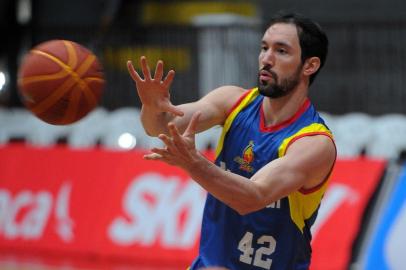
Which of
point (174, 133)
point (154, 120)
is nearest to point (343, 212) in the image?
point (154, 120)

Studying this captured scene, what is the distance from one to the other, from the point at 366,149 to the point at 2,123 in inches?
206

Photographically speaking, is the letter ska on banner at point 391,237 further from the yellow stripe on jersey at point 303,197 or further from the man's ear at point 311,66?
the man's ear at point 311,66

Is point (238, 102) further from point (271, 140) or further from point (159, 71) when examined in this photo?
point (159, 71)

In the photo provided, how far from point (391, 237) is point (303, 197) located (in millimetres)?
4250

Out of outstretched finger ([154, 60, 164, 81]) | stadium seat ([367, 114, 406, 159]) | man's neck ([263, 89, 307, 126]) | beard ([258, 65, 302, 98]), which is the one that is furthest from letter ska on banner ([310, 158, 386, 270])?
outstretched finger ([154, 60, 164, 81])

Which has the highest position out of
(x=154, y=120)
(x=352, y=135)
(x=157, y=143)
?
(x=154, y=120)

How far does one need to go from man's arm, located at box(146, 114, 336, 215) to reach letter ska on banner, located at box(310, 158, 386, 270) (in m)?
4.65

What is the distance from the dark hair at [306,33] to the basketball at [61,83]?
1.13m

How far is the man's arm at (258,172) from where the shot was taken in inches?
175

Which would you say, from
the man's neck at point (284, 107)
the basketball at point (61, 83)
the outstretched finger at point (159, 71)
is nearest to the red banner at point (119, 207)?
the man's neck at point (284, 107)

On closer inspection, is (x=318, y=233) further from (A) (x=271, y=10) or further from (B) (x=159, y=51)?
(A) (x=271, y=10)

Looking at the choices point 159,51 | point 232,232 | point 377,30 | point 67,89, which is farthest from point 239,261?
point 159,51

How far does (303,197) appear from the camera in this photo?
5.24 metres

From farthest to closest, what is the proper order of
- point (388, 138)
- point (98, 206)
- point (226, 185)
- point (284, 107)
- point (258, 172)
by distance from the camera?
1. point (98, 206)
2. point (388, 138)
3. point (284, 107)
4. point (258, 172)
5. point (226, 185)
